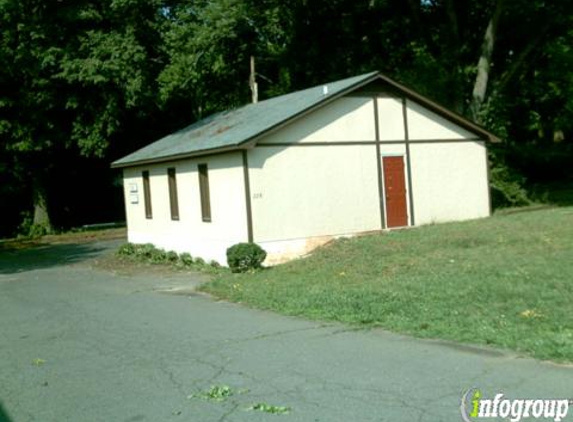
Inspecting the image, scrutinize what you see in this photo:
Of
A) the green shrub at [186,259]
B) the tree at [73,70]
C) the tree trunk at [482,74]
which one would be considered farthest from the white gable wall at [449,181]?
the tree at [73,70]

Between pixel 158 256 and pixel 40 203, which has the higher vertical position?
pixel 40 203

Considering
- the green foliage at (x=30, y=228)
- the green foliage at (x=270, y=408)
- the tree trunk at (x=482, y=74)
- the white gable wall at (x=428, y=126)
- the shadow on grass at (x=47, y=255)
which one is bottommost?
the shadow on grass at (x=47, y=255)

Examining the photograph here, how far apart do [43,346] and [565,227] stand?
13175 mm

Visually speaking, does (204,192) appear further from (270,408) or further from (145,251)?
(270,408)

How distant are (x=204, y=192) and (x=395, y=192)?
548 cm

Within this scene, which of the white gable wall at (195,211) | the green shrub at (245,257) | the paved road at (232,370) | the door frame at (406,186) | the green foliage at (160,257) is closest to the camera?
the paved road at (232,370)

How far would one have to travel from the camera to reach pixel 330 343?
8977mm

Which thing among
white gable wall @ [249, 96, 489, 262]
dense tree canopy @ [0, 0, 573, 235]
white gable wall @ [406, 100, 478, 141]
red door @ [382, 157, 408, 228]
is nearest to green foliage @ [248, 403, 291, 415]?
white gable wall @ [249, 96, 489, 262]

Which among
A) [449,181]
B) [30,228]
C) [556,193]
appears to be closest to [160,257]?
[449,181]

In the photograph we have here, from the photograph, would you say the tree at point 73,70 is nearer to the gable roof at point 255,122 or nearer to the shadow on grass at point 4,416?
→ the gable roof at point 255,122

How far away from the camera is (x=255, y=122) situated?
2006cm

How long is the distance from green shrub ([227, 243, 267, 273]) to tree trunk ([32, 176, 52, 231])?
24.3m

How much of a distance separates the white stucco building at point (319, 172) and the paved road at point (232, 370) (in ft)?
20.7

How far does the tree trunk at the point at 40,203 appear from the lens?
38.5 meters
